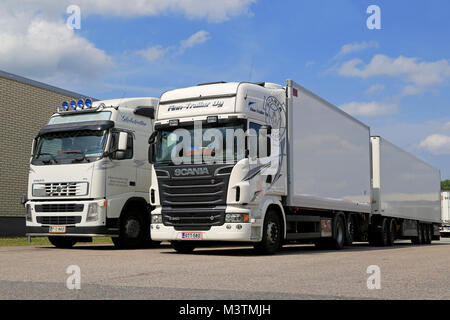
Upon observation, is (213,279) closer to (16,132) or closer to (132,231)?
(132,231)

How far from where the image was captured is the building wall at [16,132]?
2403cm

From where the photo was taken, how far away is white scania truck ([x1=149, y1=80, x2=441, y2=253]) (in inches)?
476

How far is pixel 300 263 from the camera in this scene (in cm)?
1066

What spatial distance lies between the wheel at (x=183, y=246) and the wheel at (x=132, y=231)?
1.79 m

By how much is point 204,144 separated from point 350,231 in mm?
7330

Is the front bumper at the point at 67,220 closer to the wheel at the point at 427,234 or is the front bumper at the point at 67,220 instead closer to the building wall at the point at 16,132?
the building wall at the point at 16,132

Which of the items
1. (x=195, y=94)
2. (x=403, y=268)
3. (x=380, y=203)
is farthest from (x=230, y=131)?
(x=380, y=203)

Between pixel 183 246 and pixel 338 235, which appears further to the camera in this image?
pixel 338 235

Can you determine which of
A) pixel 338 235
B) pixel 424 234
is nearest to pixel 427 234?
pixel 424 234

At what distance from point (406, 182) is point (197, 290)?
65.6 feet

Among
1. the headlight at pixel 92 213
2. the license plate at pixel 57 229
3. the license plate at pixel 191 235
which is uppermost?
the headlight at pixel 92 213

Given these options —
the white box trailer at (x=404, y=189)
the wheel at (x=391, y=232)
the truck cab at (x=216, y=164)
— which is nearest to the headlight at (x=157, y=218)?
the truck cab at (x=216, y=164)

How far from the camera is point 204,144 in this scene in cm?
1241

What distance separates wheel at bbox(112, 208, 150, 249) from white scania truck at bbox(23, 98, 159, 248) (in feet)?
0.08
